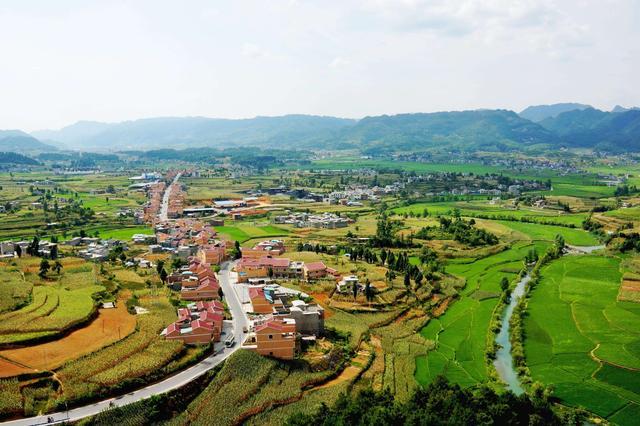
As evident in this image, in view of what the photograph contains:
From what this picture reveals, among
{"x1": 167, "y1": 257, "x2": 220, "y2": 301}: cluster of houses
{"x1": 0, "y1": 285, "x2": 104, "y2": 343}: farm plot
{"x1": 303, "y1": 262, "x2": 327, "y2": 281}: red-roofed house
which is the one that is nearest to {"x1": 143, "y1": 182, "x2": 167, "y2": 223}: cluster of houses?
{"x1": 167, "y1": 257, "x2": 220, "y2": 301}: cluster of houses

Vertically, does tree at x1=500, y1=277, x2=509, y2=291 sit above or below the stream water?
above

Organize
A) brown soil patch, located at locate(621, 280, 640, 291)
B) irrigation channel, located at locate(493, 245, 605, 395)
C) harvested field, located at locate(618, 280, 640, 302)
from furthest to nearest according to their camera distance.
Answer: brown soil patch, located at locate(621, 280, 640, 291) → harvested field, located at locate(618, 280, 640, 302) → irrigation channel, located at locate(493, 245, 605, 395)

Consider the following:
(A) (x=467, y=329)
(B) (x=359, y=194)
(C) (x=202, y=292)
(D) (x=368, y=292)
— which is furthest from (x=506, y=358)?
(B) (x=359, y=194)

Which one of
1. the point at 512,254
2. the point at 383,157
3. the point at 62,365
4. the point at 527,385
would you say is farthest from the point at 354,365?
the point at 383,157

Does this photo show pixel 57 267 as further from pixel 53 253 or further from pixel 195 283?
pixel 195 283

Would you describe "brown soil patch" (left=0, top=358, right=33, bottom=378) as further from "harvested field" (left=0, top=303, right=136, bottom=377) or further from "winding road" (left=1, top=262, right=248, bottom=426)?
"winding road" (left=1, top=262, right=248, bottom=426)

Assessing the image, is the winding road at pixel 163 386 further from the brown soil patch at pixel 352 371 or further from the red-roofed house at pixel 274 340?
the brown soil patch at pixel 352 371

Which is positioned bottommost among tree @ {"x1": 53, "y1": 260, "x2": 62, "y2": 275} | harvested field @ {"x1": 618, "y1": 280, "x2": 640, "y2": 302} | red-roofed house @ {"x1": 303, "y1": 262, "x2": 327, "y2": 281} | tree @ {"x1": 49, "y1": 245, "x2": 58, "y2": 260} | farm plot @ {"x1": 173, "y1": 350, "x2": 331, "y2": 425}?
harvested field @ {"x1": 618, "y1": 280, "x2": 640, "y2": 302}
